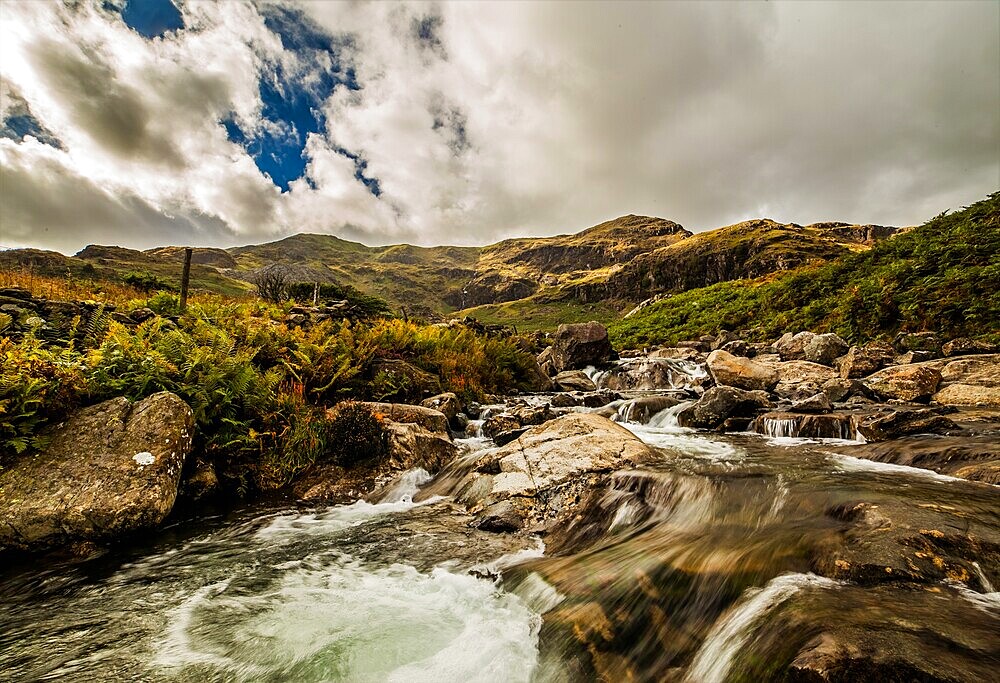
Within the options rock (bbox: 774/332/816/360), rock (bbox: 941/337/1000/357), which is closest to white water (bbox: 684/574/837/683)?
rock (bbox: 941/337/1000/357)

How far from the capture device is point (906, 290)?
14812 mm

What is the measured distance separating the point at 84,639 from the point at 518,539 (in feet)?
12.9

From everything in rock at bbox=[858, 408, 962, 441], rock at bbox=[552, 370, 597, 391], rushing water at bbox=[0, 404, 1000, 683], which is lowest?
rushing water at bbox=[0, 404, 1000, 683]

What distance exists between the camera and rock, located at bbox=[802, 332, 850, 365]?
1435 centimetres

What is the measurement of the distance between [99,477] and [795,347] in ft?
66.4

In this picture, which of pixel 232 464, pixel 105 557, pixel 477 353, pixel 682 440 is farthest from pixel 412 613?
pixel 477 353

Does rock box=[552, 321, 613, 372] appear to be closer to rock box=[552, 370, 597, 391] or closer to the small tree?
rock box=[552, 370, 597, 391]

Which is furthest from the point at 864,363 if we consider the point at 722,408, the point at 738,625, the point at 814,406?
the point at 738,625

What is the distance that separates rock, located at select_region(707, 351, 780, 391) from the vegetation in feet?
34.9

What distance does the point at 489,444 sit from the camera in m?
8.65

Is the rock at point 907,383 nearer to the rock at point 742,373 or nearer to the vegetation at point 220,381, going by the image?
the rock at point 742,373

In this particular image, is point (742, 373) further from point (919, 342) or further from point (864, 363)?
point (919, 342)

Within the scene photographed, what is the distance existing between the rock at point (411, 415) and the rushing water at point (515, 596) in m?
2.32

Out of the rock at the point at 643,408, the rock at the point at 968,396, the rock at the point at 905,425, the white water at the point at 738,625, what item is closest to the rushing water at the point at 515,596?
the white water at the point at 738,625
